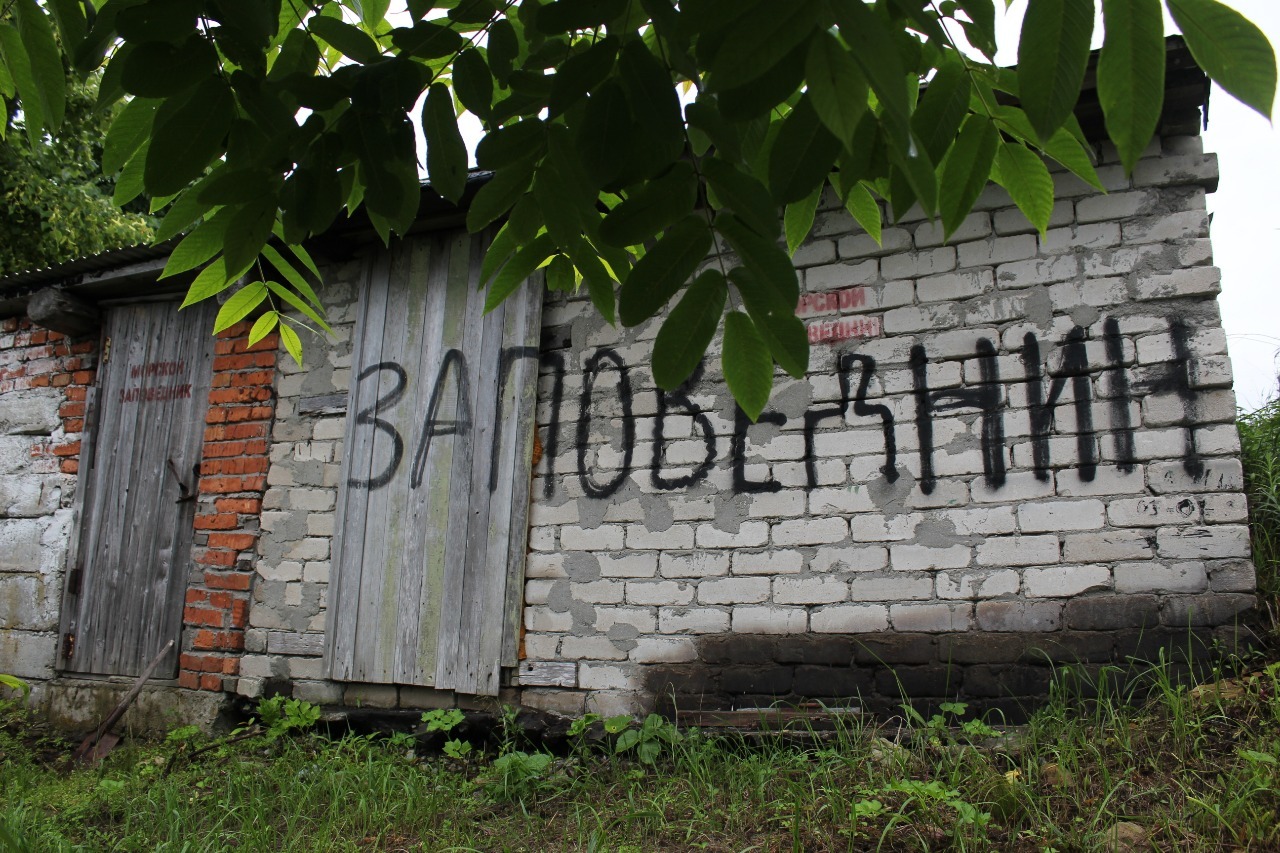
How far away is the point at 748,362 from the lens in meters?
1.41

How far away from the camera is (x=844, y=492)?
3850 millimetres

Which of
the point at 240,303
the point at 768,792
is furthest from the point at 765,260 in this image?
the point at 768,792

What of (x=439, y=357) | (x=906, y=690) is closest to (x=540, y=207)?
(x=906, y=690)

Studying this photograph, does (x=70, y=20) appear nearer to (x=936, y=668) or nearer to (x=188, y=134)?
(x=188, y=134)

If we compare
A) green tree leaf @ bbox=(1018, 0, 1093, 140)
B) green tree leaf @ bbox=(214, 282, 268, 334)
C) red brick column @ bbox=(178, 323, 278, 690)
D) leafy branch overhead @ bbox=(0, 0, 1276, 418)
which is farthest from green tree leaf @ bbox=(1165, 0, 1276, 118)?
red brick column @ bbox=(178, 323, 278, 690)

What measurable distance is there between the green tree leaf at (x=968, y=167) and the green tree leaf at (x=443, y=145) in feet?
2.55

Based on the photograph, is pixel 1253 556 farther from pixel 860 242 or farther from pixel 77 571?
pixel 77 571

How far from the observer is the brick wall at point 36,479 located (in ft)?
17.7

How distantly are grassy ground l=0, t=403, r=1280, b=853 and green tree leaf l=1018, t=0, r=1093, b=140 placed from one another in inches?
93.5

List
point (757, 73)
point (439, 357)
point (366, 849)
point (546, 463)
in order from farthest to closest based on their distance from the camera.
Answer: point (439, 357), point (546, 463), point (366, 849), point (757, 73)

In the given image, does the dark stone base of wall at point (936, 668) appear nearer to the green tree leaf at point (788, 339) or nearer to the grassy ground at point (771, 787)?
the grassy ground at point (771, 787)

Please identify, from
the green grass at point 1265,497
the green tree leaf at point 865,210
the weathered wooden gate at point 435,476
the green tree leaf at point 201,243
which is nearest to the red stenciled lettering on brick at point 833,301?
the weathered wooden gate at point 435,476

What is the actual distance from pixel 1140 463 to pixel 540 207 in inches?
115

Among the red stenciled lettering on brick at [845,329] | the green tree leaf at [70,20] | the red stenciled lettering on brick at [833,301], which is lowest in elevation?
the green tree leaf at [70,20]
